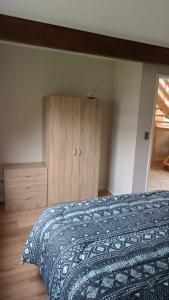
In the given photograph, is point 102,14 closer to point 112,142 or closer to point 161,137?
point 112,142

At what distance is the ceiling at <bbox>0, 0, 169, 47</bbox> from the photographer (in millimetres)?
1696

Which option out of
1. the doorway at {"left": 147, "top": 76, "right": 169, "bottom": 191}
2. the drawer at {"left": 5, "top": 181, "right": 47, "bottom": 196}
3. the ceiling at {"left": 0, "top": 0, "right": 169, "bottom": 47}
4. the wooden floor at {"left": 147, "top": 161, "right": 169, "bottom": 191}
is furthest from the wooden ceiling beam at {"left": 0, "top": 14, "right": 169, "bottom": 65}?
the doorway at {"left": 147, "top": 76, "right": 169, "bottom": 191}

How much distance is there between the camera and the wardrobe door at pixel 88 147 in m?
3.23

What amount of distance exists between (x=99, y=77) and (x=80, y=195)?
1960 millimetres

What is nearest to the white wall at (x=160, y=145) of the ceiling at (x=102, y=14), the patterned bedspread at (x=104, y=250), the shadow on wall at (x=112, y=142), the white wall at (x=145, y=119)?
the shadow on wall at (x=112, y=142)

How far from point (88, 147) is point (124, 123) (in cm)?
70

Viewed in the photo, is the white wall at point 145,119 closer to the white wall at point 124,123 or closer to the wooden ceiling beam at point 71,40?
the white wall at point 124,123

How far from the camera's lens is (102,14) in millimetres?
1869

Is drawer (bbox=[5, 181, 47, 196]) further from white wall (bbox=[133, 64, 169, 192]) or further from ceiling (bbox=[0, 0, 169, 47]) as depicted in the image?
ceiling (bbox=[0, 0, 169, 47])

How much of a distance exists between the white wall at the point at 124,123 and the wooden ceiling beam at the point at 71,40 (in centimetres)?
45

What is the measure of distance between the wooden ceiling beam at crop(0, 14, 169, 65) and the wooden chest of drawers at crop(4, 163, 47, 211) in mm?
1706

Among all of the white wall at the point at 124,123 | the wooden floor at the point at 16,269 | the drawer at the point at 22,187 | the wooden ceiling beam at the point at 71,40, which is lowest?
the wooden floor at the point at 16,269

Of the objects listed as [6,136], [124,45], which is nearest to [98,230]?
[124,45]

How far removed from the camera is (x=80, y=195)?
346 cm
